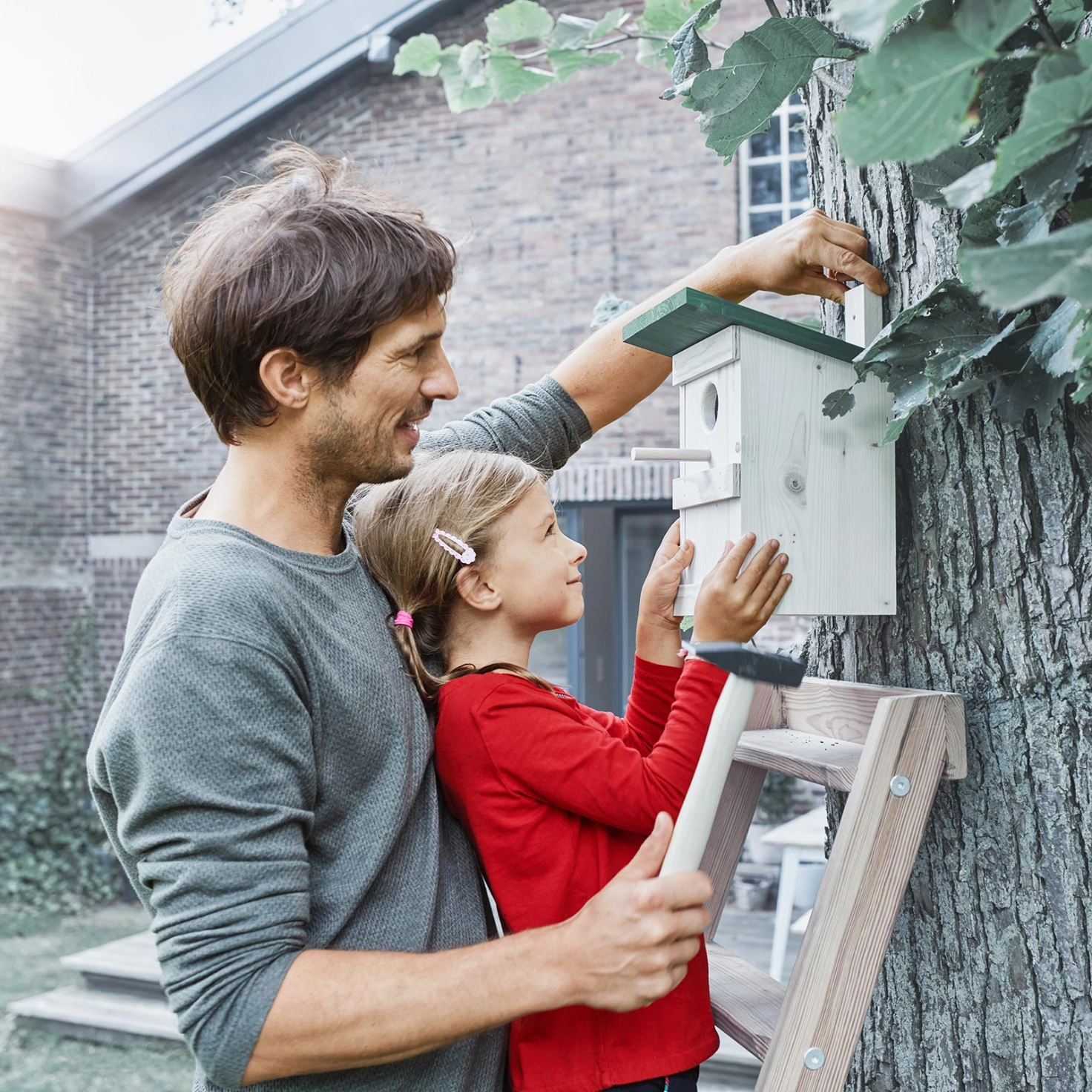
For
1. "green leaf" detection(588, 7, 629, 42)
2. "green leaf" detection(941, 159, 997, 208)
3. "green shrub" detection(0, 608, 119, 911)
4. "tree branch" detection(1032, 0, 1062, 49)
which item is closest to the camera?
"green leaf" detection(941, 159, 997, 208)

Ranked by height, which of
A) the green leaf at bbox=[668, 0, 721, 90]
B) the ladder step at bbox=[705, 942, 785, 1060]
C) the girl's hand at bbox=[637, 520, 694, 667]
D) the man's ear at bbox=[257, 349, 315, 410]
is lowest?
the ladder step at bbox=[705, 942, 785, 1060]

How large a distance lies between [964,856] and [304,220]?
112 cm

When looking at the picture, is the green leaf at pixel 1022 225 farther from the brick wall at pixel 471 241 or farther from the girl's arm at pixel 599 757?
the brick wall at pixel 471 241

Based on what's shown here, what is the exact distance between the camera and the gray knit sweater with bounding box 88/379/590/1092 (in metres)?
1.05

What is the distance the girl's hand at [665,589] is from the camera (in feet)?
4.93

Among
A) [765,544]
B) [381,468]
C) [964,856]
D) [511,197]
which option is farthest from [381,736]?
[511,197]

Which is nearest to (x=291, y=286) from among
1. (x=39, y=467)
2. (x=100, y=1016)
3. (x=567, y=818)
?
(x=567, y=818)

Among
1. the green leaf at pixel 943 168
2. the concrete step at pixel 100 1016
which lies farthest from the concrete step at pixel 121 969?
the green leaf at pixel 943 168

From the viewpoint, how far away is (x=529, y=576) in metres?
1.53

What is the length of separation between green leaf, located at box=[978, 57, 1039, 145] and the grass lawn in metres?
4.22

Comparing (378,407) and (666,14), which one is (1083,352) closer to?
(378,407)

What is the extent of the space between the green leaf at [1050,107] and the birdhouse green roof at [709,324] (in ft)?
1.93

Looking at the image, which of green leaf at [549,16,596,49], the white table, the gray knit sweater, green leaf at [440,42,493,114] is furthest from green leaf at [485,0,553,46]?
the white table

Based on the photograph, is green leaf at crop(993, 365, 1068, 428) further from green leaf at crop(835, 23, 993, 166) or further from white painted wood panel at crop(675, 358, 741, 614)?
green leaf at crop(835, 23, 993, 166)
